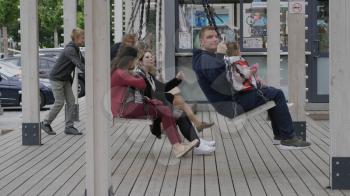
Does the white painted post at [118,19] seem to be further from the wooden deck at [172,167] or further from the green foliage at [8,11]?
the green foliage at [8,11]

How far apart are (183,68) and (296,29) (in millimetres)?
4731

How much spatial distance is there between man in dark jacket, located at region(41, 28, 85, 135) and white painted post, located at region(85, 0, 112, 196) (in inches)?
188

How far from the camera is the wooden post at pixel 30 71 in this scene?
30.7 ft

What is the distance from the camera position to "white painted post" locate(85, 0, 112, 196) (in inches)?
222

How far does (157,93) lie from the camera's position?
28.2 feet

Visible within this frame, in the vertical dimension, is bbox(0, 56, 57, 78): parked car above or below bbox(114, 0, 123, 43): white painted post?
below

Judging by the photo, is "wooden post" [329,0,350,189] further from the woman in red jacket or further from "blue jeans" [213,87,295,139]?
the woman in red jacket

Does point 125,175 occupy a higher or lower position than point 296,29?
lower

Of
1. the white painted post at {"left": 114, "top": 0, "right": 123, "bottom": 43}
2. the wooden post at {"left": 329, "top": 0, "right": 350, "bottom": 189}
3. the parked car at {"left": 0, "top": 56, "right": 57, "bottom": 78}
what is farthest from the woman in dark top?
the parked car at {"left": 0, "top": 56, "right": 57, "bottom": 78}

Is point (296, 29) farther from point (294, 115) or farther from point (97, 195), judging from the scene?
point (97, 195)

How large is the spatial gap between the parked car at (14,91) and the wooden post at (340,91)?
1331 cm

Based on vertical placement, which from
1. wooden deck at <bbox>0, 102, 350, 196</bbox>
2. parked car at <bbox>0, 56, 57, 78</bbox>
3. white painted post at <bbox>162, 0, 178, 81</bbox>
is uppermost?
white painted post at <bbox>162, 0, 178, 81</bbox>

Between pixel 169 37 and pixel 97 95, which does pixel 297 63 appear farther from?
pixel 169 37

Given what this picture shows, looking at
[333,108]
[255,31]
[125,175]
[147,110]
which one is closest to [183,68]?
[255,31]
